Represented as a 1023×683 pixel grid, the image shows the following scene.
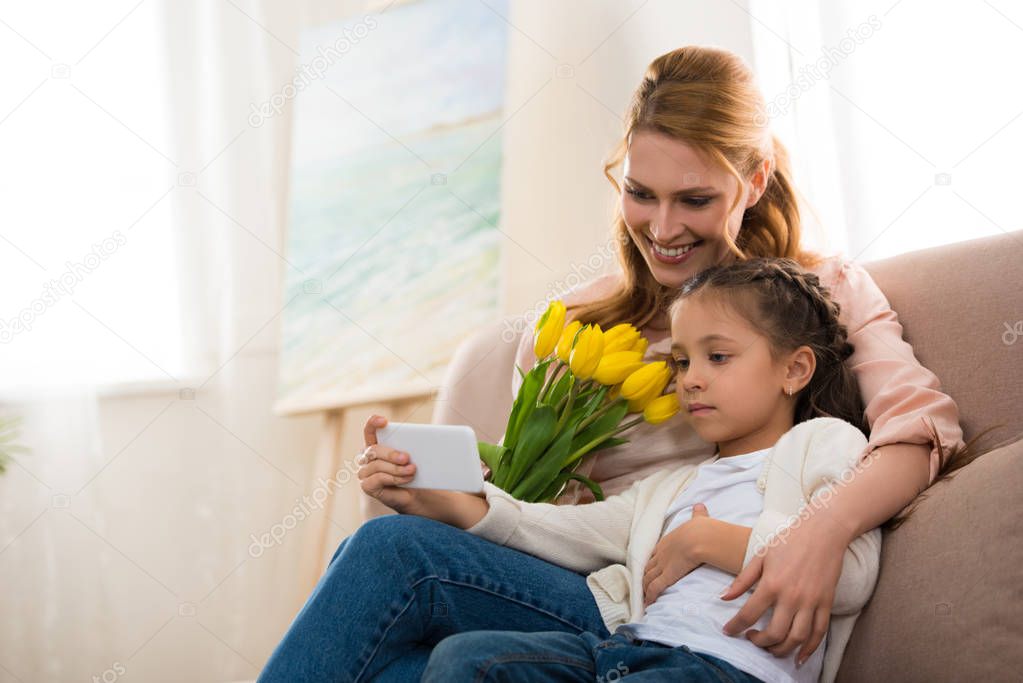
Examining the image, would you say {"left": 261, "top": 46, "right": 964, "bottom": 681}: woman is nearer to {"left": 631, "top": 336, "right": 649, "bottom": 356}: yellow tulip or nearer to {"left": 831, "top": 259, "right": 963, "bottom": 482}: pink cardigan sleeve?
{"left": 831, "top": 259, "right": 963, "bottom": 482}: pink cardigan sleeve

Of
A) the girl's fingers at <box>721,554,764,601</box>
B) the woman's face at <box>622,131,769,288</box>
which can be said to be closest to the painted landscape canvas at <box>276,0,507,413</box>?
the woman's face at <box>622,131,769,288</box>

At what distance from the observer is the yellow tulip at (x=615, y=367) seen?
135cm

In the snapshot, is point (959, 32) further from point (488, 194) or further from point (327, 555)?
point (327, 555)

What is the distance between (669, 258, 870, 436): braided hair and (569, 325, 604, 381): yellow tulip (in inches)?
5.7

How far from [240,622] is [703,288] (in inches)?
67.6

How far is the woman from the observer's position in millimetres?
1062

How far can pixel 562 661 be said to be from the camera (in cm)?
103

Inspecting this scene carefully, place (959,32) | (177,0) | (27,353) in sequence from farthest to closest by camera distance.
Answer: (177,0) < (27,353) < (959,32)

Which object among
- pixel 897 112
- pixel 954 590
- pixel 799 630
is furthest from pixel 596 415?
pixel 897 112

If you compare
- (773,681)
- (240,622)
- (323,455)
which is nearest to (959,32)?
(773,681)

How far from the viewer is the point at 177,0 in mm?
2553

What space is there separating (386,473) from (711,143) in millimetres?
700

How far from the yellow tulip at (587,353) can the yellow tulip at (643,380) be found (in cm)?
5

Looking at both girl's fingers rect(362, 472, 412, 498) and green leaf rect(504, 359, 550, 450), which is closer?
girl's fingers rect(362, 472, 412, 498)
